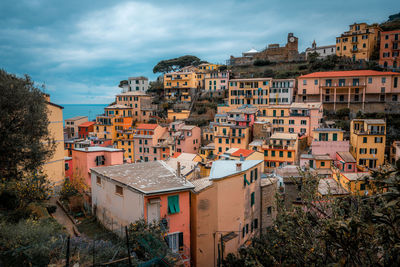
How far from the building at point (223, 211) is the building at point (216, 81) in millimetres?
48017

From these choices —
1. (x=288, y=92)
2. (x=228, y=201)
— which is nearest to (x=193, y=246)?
(x=228, y=201)

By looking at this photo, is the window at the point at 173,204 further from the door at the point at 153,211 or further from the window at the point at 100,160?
the window at the point at 100,160

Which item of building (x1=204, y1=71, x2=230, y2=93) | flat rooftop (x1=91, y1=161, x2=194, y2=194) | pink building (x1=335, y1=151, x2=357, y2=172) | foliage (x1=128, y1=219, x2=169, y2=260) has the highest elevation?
building (x1=204, y1=71, x2=230, y2=93)

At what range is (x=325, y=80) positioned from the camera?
1866 inches

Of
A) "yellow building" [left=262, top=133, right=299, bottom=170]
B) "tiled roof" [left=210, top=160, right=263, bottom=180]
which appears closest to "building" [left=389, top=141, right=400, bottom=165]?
"yellow building" [left=262, top=133, right=299, bottom=170]

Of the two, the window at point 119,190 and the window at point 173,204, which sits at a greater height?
the window at point 119,190

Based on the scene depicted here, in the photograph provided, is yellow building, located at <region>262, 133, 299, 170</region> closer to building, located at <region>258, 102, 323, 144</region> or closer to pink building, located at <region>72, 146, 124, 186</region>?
building, located at <region>258, 102, 323, 144</region>

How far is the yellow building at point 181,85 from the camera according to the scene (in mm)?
65125

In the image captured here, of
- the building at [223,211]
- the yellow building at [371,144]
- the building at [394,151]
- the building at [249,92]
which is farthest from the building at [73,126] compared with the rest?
the building at [394,151]

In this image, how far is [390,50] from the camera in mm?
53219

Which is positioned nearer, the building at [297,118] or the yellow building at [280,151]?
the yellow building at [280,151]

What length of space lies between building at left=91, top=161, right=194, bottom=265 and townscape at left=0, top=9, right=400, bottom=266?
0.05 meters

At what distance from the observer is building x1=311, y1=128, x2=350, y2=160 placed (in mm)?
34031

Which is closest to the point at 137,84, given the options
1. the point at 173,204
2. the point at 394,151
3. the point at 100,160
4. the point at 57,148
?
the point at 100,160
